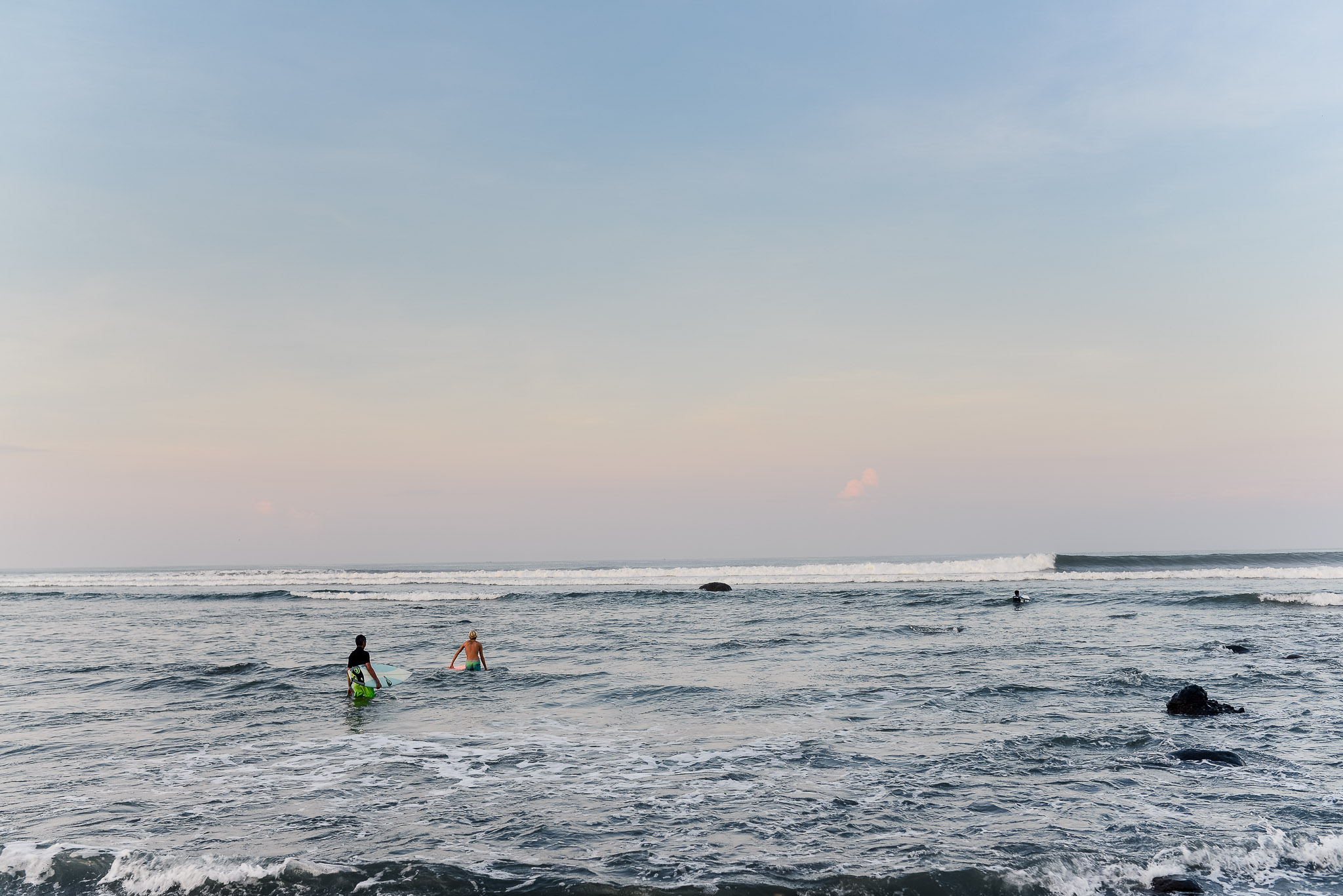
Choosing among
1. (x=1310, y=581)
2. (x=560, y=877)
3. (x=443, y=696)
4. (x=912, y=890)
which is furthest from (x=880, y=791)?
(x=1310, y=581)

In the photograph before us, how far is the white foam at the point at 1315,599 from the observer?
123ft

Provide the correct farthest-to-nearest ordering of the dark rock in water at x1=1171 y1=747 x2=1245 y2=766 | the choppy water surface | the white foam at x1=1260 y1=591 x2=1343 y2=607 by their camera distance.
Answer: the white foam at x1=1260 y1=591 x2=1343 y2=607
the dark rock in water at x1=1171 y1=747 x2=1245 y2=766
the choppy water surface

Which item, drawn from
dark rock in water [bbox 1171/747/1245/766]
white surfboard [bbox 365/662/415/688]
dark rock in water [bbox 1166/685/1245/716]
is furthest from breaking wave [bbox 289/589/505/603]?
dark rock in water [bbox 1171/747/1245/766]

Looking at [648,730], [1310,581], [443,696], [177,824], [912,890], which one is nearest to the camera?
[912,890]

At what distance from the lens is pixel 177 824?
10.1 metres

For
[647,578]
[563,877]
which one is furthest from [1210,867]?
[647,578]

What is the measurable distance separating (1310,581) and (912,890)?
198 ft

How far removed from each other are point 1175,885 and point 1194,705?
29.2 ft

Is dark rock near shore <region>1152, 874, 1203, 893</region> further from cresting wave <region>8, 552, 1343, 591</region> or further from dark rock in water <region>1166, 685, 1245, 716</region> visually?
cresting wave <region>8, 552, 1343, 591</region>

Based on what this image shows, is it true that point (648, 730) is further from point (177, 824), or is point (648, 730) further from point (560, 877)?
point (177, 824)

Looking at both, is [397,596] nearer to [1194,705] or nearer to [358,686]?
[358,686]

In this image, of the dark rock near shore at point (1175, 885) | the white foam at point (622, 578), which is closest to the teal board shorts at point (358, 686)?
the dark rock near shore at point (1175, 885)

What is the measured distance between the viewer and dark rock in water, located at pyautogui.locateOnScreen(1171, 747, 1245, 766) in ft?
39.2

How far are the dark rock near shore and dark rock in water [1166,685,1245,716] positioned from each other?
27.8ft
